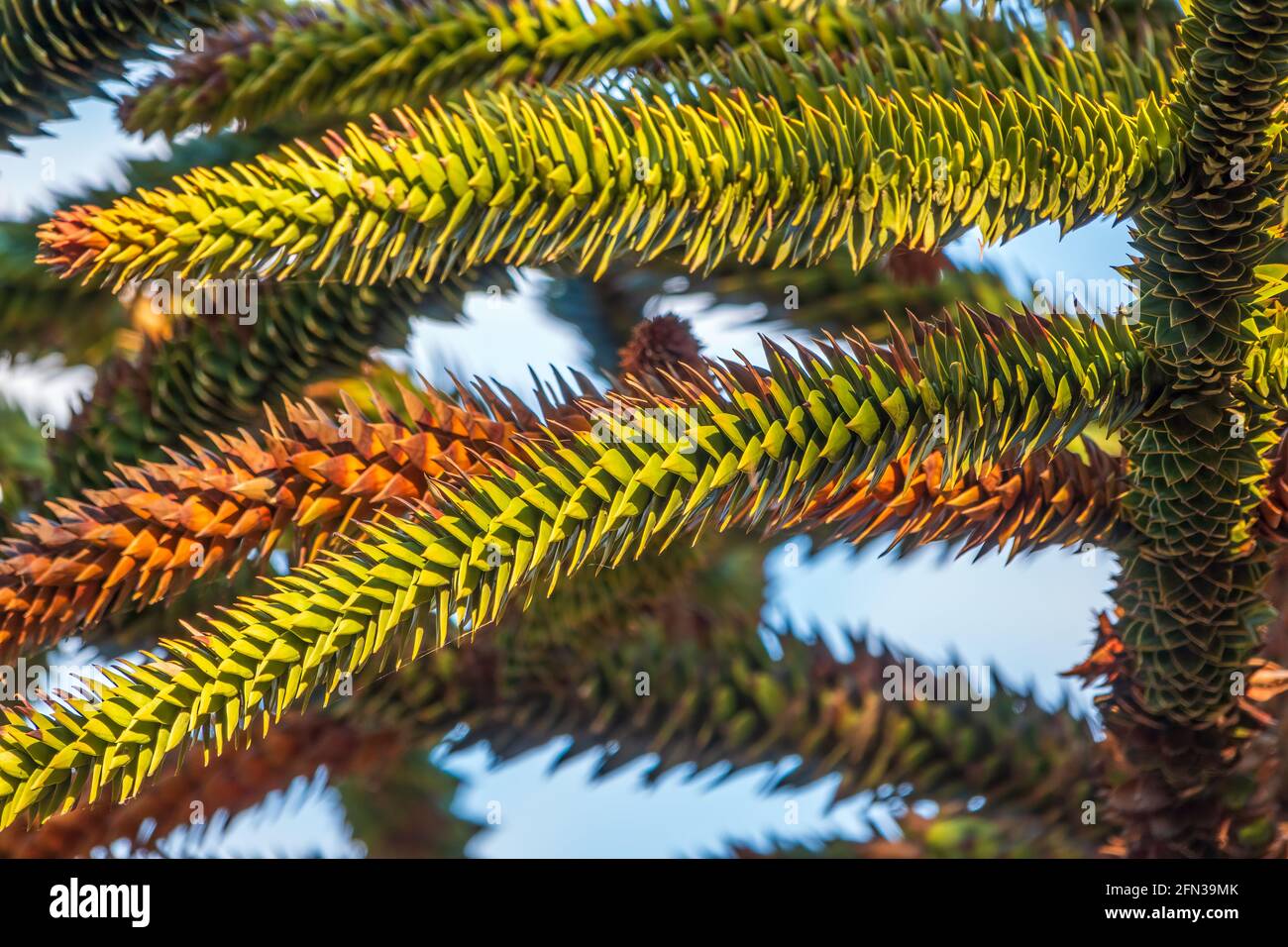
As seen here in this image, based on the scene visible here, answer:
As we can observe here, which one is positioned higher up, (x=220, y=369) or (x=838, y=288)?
(x=838, y=288)

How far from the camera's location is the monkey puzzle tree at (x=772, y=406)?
4.58 ft

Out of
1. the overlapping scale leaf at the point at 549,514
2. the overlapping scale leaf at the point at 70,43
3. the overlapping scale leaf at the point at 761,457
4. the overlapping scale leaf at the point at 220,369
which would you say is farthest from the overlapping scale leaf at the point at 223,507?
the overlapping scale leaf at the point at 70,43

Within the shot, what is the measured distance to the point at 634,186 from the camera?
1555 millimetres

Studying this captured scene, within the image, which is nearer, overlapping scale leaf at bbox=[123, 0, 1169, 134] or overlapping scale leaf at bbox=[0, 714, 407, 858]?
overlapping scale leaf at bbox=[123, 0, 1169, 134]

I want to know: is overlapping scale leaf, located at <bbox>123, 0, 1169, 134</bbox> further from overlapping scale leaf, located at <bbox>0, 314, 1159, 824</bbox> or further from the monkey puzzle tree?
overlapping scale leaf, located at <bbox>0, 314, 1159, 824</bbox>

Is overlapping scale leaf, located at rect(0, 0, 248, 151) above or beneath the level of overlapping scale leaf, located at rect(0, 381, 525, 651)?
above

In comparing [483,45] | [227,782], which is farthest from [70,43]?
[227,782]

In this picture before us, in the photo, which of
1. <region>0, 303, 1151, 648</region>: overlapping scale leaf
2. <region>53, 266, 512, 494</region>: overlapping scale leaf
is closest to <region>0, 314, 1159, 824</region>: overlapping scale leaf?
<region>0, 303, 1151, 648</region>: overlapping scale leaf

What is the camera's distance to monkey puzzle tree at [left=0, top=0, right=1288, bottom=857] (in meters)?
1.40

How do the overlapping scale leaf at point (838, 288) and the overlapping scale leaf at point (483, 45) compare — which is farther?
the overlapping scale leaf at point (838, 288)

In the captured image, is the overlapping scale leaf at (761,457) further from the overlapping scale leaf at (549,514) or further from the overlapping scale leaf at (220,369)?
the overlapping scale leaf at (220,369)

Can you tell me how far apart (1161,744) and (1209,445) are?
0.53 metres

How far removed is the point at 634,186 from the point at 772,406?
1.06 feet

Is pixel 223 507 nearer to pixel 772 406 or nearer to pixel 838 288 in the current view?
pixel 772 406
